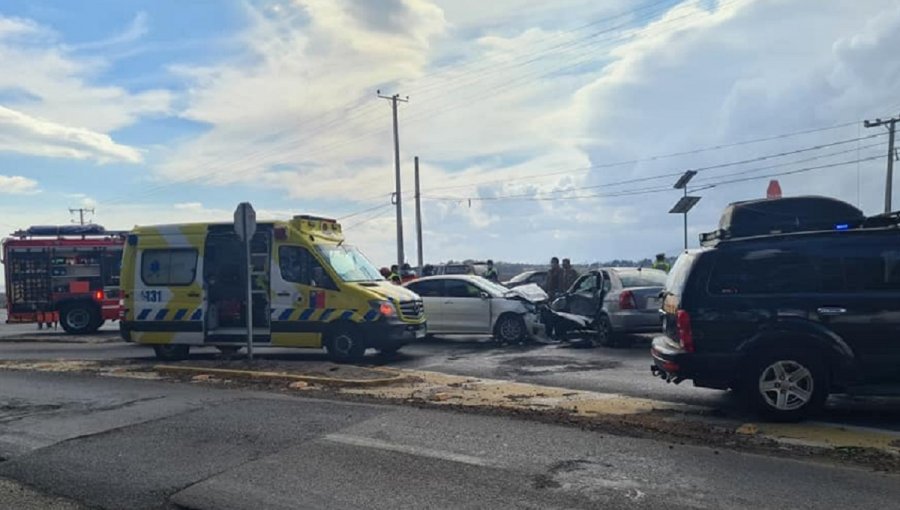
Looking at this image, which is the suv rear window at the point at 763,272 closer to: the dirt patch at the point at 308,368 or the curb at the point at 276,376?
the curb at the point at 276,376

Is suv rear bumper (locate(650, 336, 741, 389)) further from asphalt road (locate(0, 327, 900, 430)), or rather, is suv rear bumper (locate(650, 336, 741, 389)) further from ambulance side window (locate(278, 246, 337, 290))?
ambulance side window (locate(278, 246, 337, 290))

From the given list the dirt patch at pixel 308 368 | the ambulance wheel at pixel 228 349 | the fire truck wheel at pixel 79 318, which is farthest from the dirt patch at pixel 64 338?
the dirt patch at pixel 308 368

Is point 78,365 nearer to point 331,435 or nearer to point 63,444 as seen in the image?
point 63,444

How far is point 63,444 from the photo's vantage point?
6.94 metres

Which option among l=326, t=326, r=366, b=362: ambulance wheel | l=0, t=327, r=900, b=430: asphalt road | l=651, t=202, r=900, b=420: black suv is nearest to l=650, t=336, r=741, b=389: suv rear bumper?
l=651, t=202, r=900, b=420: black suv

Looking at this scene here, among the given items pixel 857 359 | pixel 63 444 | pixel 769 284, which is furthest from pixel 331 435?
pixel 857 359

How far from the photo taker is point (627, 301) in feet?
43.4

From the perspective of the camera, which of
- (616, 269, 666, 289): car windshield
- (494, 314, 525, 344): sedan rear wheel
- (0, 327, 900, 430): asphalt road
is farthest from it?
(494, 314, 525, 344): sedan rear wheel

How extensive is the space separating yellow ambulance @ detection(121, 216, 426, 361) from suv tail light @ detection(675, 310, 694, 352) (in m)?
6.03

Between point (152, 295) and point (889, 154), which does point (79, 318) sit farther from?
point (889, 154)

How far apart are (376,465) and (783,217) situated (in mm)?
5702

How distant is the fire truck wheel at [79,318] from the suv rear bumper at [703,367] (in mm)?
19019

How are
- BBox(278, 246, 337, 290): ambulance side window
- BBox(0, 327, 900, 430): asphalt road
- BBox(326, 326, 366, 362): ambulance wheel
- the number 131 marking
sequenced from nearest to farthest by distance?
BBox(0, 327, 900, 430): asphalt road < BBox(326, 326, 366, 362): ambulance wheel < BBox(278, 246, 337, 290): ambulance side window < the number 131 marking

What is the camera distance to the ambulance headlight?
12.5 metres
